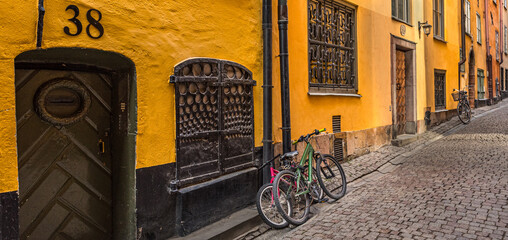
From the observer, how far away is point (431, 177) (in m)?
6.86

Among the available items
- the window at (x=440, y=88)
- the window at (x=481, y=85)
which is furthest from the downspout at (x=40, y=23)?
the window at (x=481, y=85)

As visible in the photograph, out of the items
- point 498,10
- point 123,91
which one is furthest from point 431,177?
point 498,10

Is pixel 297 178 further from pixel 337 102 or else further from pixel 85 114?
pixel 337 102

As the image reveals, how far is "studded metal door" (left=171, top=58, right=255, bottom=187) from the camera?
4.41 m

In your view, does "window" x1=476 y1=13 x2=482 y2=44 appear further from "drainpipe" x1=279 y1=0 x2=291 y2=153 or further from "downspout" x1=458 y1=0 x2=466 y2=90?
"drainpipe" x1=279 y1=0 x2=291 y2=153

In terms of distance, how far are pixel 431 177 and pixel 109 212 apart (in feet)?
17.9

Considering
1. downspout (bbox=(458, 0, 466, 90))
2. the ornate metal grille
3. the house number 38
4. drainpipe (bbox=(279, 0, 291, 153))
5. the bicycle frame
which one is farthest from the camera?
downspout (bbox=(458, 0, 466, 90))

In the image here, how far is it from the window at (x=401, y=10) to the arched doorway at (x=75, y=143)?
894cm

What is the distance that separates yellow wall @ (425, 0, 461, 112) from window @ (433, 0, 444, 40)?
0.21 metres

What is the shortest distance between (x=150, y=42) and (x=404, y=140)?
8.42 metres

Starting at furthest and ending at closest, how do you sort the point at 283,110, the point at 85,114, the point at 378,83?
the point at 378,83
the point at 283,110
the point at 85,114

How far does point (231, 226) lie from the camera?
4570mm

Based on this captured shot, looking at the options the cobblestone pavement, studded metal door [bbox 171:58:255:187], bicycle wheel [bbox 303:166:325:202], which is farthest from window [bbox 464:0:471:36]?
studded metal door [bbox 171:58:255:187]

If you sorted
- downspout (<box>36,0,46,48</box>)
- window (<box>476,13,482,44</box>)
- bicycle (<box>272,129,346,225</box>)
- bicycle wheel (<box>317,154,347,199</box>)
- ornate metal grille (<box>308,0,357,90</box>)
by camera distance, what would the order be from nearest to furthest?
downspout (<box>36,0,46,48</box>) → bicycle (<box>272,129,346,225</box>) → bicycle wheel (<box>317,154,347,199</box>) → ornate metal grille (<box>308,0,357,90</box>) → window (<box>476,13,482,44</box>)
